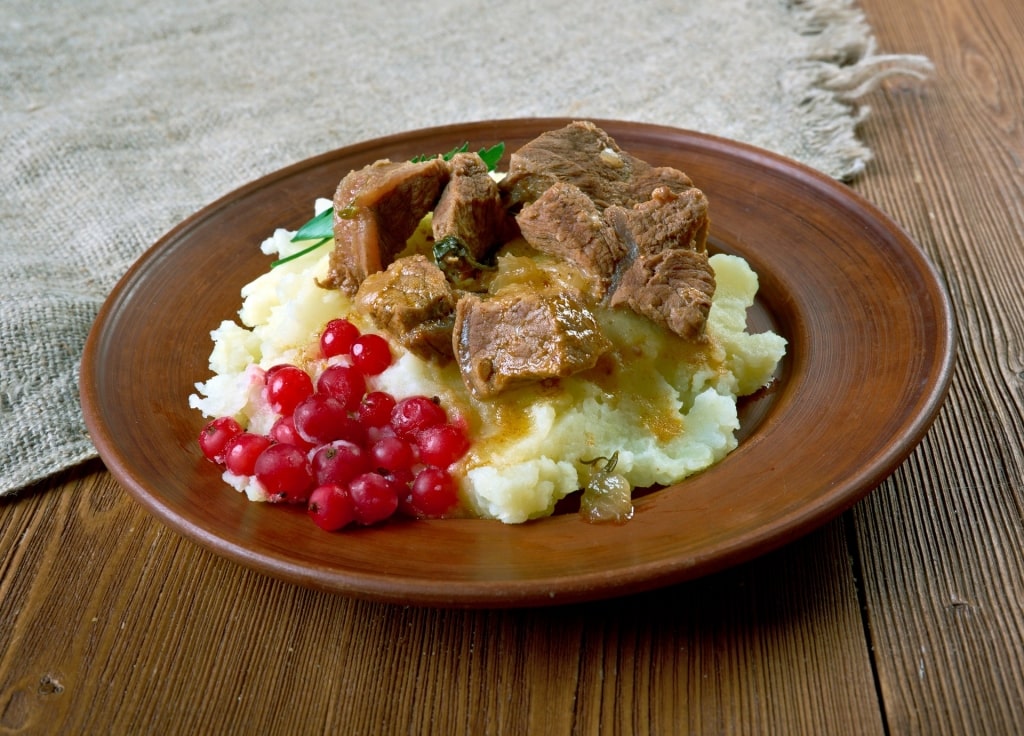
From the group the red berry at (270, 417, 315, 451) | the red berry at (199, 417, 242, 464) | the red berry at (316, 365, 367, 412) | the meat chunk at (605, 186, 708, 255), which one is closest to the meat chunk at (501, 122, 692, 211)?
the meat chunk at (605, 186, 708, 255)

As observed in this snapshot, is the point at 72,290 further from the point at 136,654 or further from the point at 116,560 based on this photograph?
the point at 136,654

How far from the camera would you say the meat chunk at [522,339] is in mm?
3223

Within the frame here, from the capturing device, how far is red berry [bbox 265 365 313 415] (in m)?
3.38

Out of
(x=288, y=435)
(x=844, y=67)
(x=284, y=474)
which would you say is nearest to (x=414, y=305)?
(x=288, y=435)

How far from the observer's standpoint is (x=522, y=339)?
3.26 meters

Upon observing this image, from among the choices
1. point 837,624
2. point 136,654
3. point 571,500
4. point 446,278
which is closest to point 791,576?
point 837,624

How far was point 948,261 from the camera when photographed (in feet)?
15.2

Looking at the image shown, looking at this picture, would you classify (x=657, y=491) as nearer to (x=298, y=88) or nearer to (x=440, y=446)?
(x=440, y=446)

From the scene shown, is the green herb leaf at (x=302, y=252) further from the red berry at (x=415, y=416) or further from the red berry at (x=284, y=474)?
the red berry at (x=284, y=474)

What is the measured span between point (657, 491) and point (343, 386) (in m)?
1.17

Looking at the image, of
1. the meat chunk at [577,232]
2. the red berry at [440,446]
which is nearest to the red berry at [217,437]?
the red berry at [440,446]

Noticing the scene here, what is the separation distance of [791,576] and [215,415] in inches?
83.4

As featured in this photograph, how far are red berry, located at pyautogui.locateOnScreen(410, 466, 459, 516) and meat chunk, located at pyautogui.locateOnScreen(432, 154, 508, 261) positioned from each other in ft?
3.33

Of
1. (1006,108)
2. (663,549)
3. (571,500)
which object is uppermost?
(663,549)
